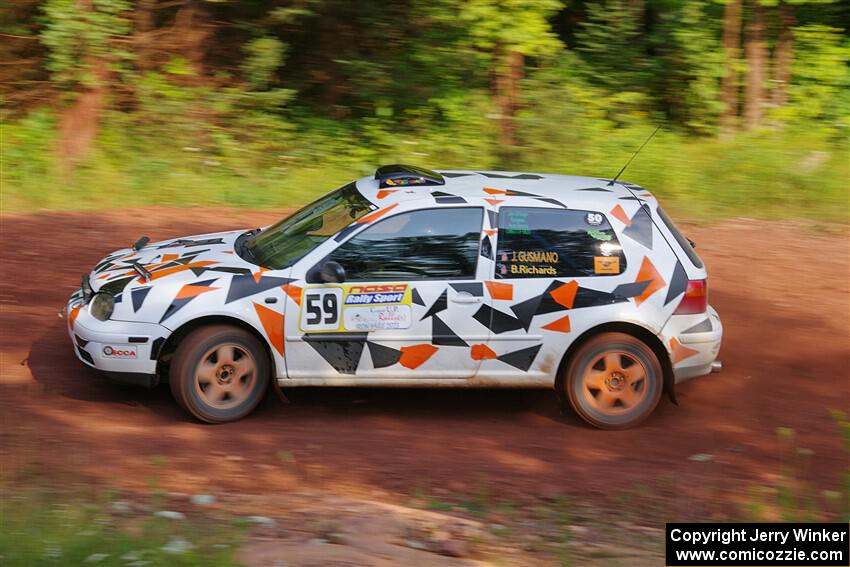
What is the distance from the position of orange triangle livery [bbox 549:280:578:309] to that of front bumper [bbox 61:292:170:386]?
8.63 feet

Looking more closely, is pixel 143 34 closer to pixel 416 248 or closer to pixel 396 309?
pixel 416 248

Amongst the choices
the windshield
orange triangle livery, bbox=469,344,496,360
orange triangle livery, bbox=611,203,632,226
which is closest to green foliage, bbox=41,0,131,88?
the windshield

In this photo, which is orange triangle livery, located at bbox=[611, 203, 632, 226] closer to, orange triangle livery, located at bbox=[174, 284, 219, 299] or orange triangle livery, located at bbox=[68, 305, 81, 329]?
orange triangle livery, located at bbox=[174, 284, 219, 299]

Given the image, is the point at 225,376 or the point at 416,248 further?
the point at 416,248

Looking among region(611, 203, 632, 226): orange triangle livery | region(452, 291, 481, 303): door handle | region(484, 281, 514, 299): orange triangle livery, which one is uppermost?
region(611, 203, 632, 226): orange triangle livery

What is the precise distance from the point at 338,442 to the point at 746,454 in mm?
2783

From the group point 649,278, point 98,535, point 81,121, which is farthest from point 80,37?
point 98,535

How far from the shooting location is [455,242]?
694 cm

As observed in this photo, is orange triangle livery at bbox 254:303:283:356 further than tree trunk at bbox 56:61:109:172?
No

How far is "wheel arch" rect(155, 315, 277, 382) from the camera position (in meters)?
6.65

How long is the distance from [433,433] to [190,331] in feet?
5.93

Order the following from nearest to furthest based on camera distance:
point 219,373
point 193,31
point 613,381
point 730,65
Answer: point 219,373
point 613,381
point 193,31
point 730,65

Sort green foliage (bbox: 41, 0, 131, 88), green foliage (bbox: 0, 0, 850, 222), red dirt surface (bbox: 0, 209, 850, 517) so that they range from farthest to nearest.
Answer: green foliage (bbox: 41, 0, 131, 88) < green foliage (bbox: 0, 0, 850, 222) < red dirt surface (bbox: 0, 209, 850, 517)

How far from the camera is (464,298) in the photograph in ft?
22.4
